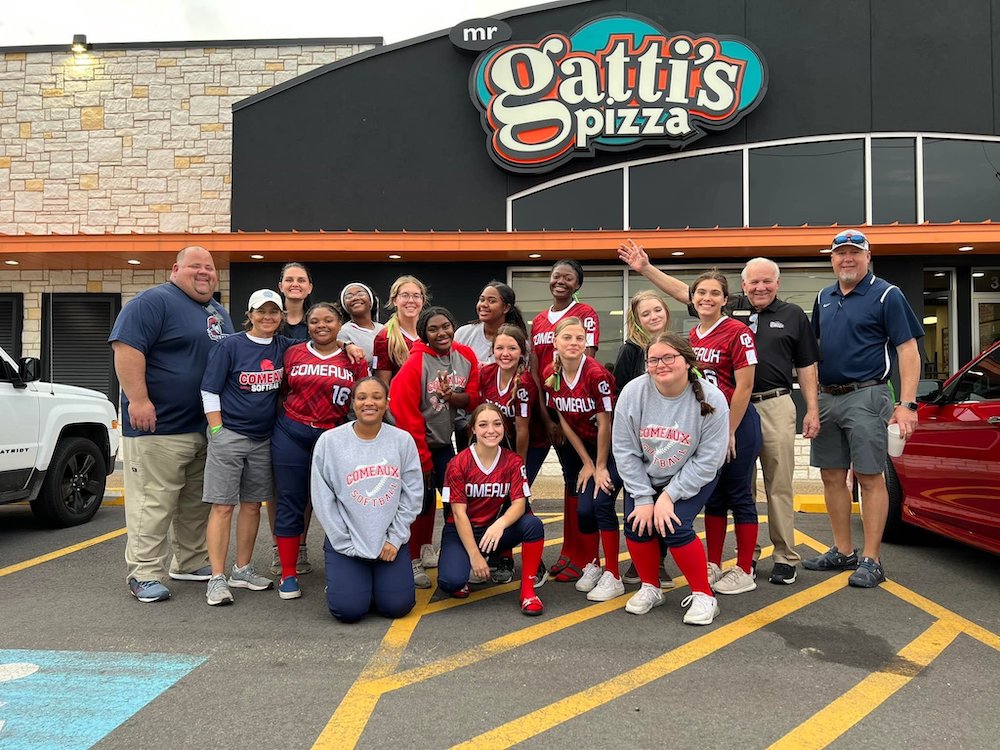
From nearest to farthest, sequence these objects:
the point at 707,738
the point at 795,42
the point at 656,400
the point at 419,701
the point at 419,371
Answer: the point at 707,738 → the point at 419,701 → the point at 656,400 → the point at 419,371 → the point at 795,42

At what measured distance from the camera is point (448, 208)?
10766 millimetres

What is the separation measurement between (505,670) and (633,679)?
566 mm

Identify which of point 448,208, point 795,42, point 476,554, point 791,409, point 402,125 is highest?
point 795,42

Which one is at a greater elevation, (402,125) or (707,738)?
(402,125)

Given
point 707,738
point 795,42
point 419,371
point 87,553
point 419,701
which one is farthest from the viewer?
point 795,42

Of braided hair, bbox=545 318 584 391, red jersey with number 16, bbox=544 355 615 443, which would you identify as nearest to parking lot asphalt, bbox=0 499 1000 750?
red jersey with number 16, bbox=544 355 615 443

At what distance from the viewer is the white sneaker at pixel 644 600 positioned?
4.01 m

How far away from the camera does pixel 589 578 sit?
14.6ft

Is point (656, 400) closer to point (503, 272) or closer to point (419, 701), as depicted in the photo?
point (419, 701)

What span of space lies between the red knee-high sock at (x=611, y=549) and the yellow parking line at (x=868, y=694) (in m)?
1.51

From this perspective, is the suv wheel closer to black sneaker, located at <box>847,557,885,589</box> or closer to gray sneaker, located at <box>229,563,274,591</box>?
gray sneaker, located at <box>229,563,274,591</box>

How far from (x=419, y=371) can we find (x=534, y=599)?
4.98ft

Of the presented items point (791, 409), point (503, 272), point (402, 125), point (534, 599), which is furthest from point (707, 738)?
point (402, 125)

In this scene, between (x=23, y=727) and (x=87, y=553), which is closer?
(x=23, y=727)
